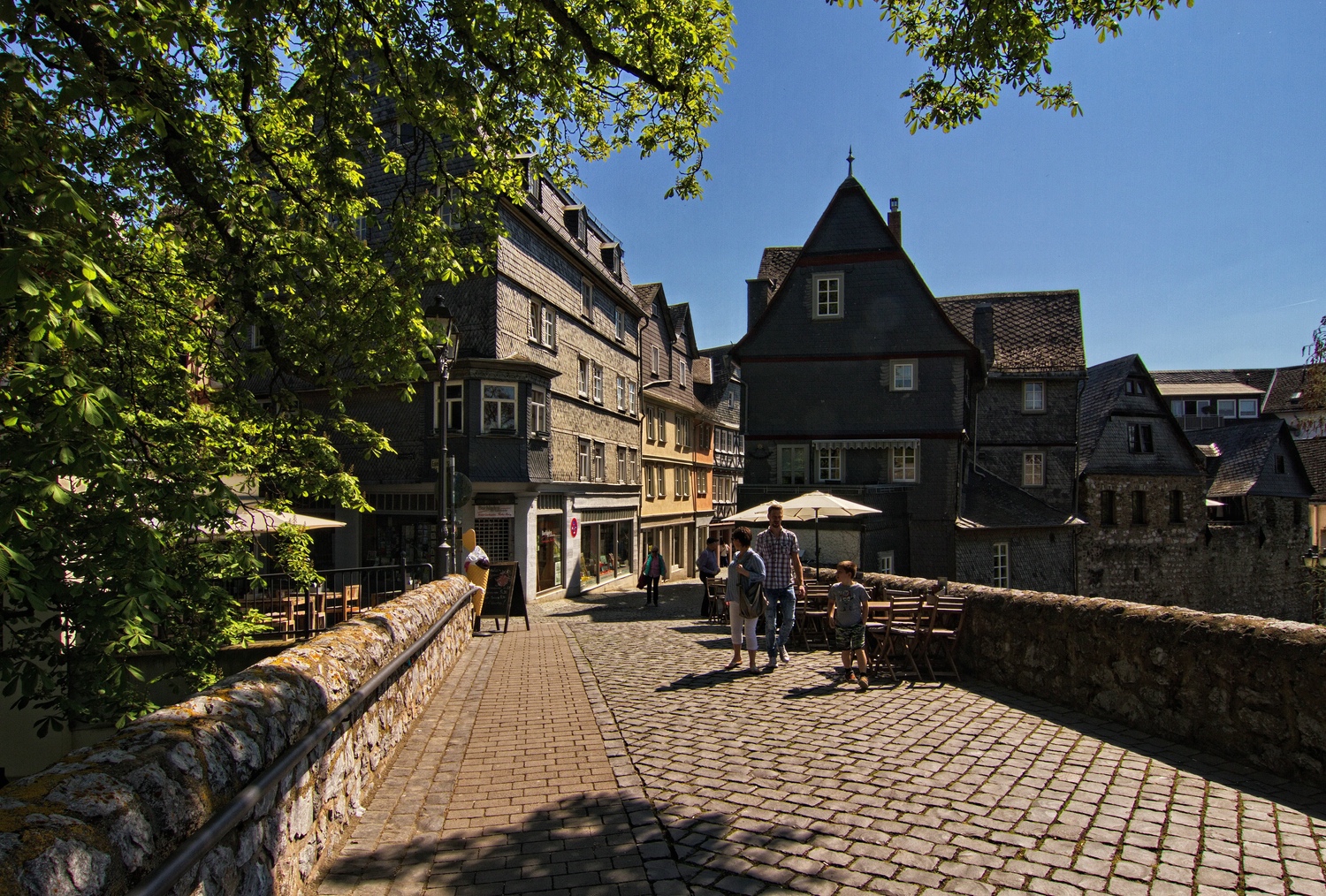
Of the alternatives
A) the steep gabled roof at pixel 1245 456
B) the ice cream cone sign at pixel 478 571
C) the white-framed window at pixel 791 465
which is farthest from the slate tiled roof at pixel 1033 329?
the ice cream cone sign at pixel 478 571

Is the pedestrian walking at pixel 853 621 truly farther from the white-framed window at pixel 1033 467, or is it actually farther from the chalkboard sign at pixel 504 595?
the white-framed window at pixel 1033 467

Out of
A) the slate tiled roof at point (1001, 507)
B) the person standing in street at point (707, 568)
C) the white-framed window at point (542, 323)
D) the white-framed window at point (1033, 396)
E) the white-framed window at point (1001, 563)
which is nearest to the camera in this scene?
the person standing in street at point (707, 568)

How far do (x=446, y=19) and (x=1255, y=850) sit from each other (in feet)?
28.5

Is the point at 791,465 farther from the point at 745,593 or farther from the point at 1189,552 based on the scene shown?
the point at 1189,552

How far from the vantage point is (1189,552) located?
37.0 meters

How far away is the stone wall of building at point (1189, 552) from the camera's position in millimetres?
35188

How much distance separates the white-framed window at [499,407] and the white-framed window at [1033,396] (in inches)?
891

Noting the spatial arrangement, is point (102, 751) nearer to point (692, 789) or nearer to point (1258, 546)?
point (692, 789)

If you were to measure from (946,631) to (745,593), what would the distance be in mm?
2305

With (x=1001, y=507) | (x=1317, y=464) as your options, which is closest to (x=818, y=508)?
(x=1001, y=507)

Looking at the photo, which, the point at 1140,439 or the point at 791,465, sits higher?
the point at 1140,439

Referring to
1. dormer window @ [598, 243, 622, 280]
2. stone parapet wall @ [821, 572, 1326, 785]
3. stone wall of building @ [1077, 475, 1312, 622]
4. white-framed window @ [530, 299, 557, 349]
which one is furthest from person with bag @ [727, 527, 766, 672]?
stone wall of building @ [1077, 475, 1312, 622]

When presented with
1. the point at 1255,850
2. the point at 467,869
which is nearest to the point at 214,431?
the point at 467,869

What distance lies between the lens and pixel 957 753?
625 centimetres
